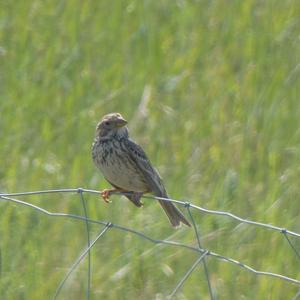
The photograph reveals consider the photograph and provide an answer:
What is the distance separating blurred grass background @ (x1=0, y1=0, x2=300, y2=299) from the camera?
7.66 m

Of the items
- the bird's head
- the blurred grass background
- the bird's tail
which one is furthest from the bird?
the blurred grass background

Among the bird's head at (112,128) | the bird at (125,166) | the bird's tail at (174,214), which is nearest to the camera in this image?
the bird's tail at (174,214)

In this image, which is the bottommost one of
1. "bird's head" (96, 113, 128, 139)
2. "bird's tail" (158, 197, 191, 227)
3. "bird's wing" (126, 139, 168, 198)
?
"bird's tail" (158, 197, 191, 227)

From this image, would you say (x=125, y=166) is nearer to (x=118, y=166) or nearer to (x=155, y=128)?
(x=118, y=166)

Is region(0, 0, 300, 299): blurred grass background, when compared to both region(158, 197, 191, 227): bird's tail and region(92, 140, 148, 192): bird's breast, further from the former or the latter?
region(92, 140, 148, 192): bird's breast

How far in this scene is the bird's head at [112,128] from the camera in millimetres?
8055

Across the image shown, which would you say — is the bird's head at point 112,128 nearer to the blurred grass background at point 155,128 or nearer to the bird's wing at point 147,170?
the bird's wing at point 147,170

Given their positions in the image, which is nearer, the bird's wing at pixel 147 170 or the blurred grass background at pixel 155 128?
the blurred grass background at pixel 155 128

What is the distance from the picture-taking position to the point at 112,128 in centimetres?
808

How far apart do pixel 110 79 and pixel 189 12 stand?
149 cm

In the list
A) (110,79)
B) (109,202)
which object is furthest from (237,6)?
(109,202)

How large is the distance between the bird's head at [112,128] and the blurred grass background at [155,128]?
548 mm

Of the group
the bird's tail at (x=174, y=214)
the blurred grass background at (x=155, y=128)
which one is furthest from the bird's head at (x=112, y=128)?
the bird's tail at (x=174, y=214)

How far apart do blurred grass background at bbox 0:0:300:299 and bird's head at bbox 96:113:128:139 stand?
1.80ft
